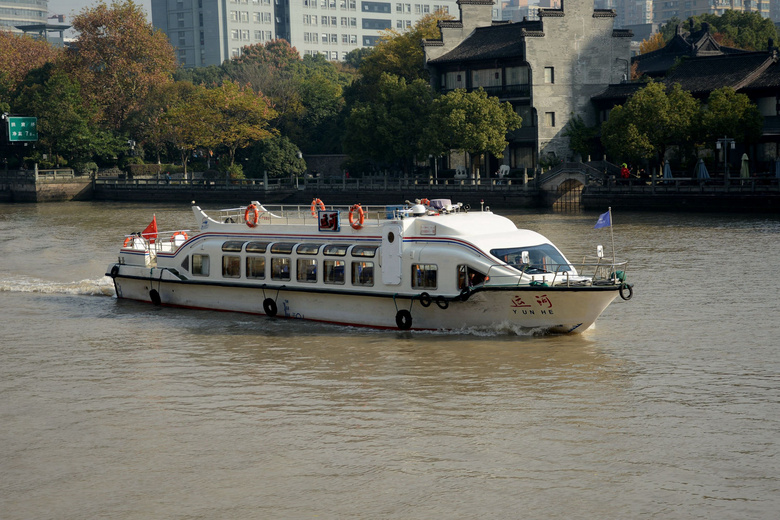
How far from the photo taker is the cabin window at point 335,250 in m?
26.5

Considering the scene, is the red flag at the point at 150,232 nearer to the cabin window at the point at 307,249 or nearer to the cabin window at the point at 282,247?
the cabin window at the point at 282,247

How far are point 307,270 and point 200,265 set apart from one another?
4.17 metres

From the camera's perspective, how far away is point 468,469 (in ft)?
51.8

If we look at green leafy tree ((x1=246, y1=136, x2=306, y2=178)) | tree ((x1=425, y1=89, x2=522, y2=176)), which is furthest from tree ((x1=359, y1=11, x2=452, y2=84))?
tree ((x1=425, y1=89, x2=522, y2=176))

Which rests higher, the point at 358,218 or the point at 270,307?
the point at 358,218

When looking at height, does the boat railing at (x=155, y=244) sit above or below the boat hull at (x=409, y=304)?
above

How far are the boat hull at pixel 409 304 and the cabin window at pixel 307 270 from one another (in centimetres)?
37

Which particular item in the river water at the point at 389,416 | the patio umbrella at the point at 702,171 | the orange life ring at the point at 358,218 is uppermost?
the patio umbrella at the point at 702,171

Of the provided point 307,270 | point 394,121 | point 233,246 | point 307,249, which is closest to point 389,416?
point 307,270

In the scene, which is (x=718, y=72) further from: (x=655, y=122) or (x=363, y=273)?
(x=363, y=273)

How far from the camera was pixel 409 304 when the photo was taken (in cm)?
2491

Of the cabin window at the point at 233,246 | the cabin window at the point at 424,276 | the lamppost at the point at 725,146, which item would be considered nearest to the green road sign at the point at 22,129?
the lamppost at the point at 725,146

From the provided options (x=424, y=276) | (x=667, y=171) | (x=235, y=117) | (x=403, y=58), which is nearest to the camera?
(x=424, y=276)

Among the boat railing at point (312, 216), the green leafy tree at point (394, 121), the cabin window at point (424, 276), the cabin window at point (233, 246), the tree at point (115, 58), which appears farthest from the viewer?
the tree at point (115, 58)
